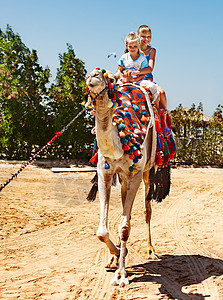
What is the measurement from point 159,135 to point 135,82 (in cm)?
90

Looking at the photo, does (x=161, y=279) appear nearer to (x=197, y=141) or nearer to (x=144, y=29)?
(x=144, y=29)

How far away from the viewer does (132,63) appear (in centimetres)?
489

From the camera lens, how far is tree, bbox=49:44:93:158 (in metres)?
15.3

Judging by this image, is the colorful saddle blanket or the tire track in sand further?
the tire track in sand

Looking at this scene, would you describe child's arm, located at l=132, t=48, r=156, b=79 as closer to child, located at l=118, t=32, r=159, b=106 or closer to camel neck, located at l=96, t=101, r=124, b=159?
child, located at l=118, t=32, r=159, b=106

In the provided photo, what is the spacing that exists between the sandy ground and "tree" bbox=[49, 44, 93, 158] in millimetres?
4941

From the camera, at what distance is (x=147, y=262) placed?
5082mm

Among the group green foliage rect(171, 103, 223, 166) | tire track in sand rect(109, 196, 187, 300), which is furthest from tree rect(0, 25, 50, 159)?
tire track in sand rect(109, 196, 187, 300)

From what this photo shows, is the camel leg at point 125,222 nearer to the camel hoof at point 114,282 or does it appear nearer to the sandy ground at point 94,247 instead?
the camel hoof at point 114,282

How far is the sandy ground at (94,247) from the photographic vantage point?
4.05 m

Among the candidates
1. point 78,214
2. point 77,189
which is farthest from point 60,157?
point 78,214

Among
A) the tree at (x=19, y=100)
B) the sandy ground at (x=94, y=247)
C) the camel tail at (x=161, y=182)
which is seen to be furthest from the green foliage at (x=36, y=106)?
the camel tail at (x=161, y=182)

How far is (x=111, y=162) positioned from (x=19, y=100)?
12.0 m

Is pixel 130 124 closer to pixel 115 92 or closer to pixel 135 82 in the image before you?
pixel 115 92
